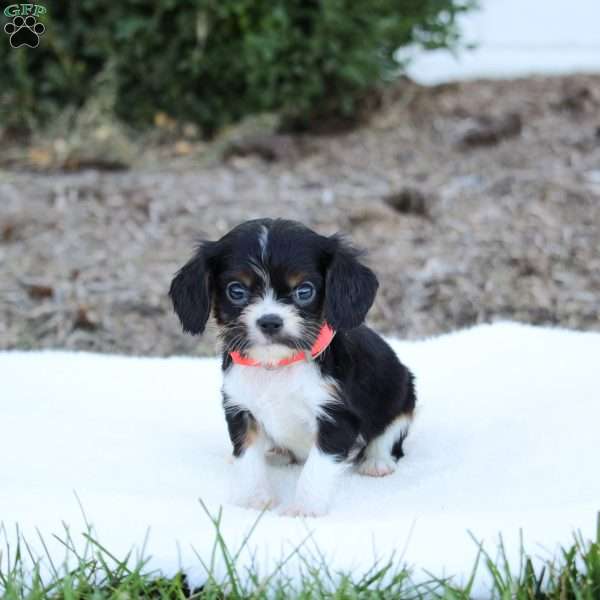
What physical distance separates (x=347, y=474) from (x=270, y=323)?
94cm

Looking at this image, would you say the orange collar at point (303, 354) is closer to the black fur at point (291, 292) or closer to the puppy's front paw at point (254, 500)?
the black fur at point (291, 292)

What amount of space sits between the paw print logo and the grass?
595 cm

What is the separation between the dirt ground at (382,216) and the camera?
597 centimetres

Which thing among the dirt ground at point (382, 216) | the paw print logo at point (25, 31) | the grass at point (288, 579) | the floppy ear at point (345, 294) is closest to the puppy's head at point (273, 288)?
the floppy ear at point (345, 294)

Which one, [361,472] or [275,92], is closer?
[361,472]

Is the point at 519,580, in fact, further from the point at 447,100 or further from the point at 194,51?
the point at 447,100

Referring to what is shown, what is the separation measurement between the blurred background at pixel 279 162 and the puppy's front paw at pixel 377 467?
Answer: 2.15 metres

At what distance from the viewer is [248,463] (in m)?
3.46

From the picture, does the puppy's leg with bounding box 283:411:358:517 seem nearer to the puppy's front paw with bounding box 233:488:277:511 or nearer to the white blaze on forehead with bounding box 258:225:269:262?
the puppy's front paw with bounding box 233:488:277:511

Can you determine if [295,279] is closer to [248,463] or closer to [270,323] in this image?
A: [270,323]

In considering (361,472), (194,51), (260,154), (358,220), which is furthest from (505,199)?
(361,472)

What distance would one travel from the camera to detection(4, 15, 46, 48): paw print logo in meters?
7.80

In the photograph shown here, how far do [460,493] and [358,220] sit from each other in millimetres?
3744

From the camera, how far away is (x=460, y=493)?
349 centimetres
